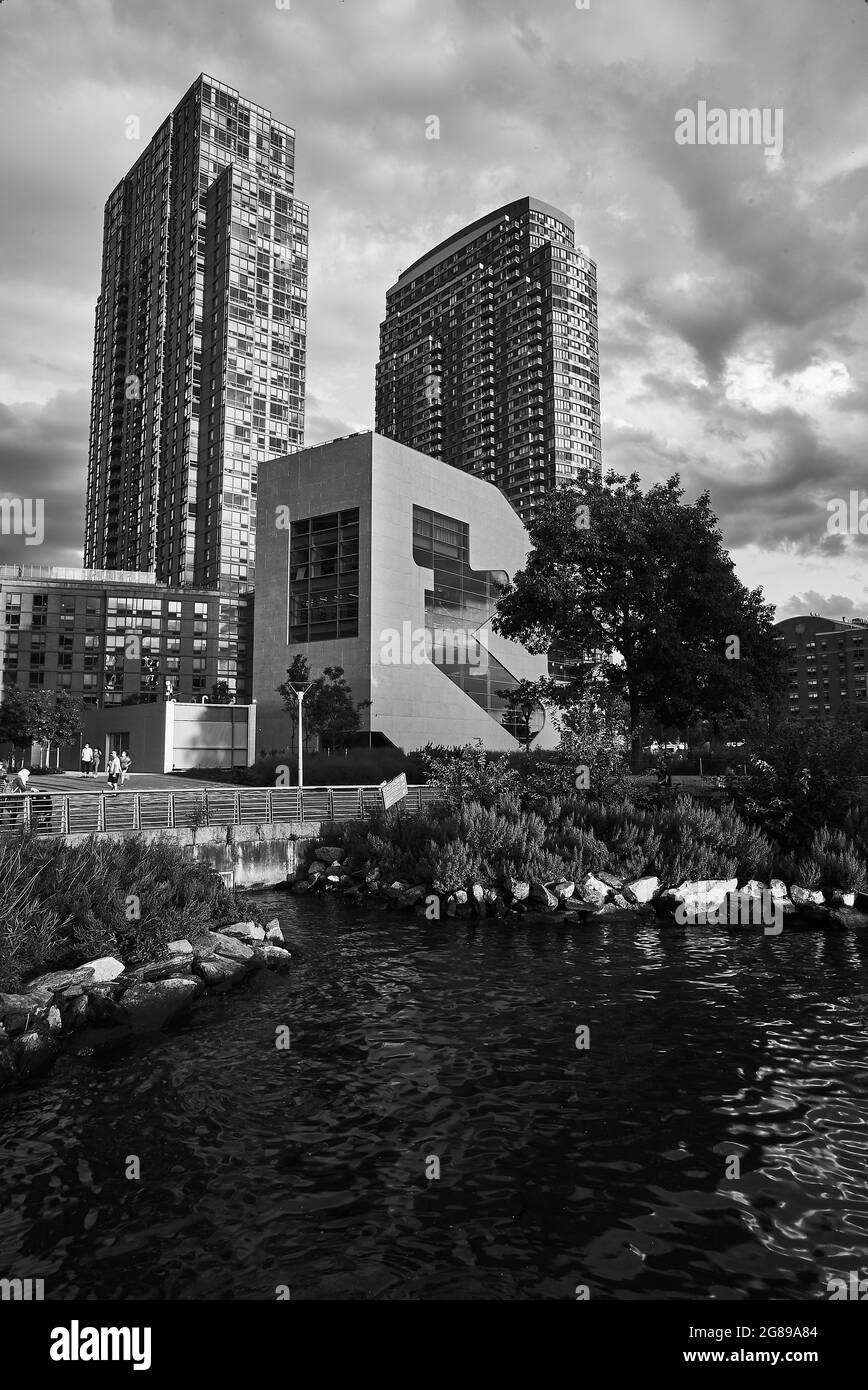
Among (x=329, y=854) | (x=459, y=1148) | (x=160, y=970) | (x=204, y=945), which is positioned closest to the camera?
(x=459, y=1148)

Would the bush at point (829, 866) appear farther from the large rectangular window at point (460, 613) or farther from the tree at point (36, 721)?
the tree at point (36, 721)

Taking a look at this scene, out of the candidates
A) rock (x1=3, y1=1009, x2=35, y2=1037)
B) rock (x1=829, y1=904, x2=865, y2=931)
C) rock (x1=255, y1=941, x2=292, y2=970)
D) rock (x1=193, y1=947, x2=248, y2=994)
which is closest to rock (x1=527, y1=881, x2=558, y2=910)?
rock (x1=829, y1=904, x2=865, y2=931)

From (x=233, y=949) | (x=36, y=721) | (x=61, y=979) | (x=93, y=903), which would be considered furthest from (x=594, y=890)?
(x=36, y=721)

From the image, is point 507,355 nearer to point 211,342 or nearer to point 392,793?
point 211,342

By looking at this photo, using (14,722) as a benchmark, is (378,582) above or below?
above

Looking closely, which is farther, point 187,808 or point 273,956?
point 187,808

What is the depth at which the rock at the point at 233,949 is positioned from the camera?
41.7ft

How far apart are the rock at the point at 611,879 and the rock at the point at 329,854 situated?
7.47 metres

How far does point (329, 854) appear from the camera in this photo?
74.1ft

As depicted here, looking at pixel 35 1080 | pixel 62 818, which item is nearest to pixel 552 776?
pixel 62 818

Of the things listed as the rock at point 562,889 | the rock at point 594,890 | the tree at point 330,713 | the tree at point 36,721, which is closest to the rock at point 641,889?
the rock at point 594,890

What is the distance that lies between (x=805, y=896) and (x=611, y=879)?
4.12 metres

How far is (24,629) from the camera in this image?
123 metres
